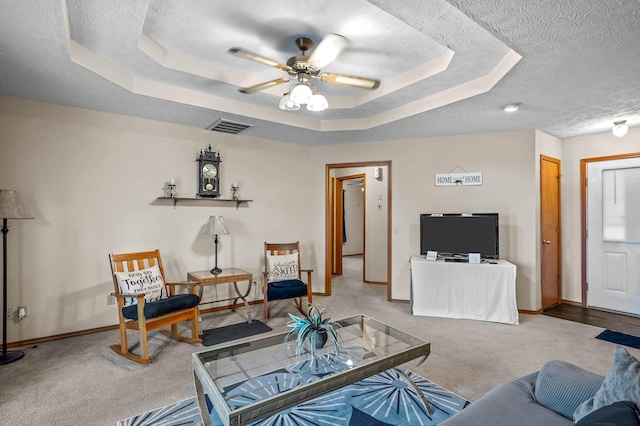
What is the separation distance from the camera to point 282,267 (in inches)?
176

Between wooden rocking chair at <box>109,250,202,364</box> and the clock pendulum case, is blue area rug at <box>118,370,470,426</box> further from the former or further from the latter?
the clock pendulum case

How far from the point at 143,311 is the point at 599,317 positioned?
520cm

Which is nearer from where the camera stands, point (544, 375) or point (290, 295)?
point (544, 375)

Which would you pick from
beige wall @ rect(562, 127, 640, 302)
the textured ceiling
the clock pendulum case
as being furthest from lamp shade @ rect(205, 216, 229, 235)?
beige wall @ rect(562, 127, 640, 302)

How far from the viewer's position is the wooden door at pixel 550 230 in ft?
14.6

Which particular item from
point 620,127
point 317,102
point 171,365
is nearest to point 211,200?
point 171,365

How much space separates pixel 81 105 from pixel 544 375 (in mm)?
4426

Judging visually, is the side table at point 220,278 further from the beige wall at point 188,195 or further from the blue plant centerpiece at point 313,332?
the blue plant centerpiece at point 313,332

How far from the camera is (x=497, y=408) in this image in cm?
150

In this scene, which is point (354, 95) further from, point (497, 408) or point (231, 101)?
A: point (497, 408)

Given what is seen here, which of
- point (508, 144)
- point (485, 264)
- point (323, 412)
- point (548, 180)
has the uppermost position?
point (508, 144)

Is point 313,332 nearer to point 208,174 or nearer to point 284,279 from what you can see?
point 284,279

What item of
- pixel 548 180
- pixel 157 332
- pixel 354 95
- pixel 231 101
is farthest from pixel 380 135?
pixel 157 332

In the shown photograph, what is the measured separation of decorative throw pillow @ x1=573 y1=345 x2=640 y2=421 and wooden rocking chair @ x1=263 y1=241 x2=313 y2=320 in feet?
10.1
